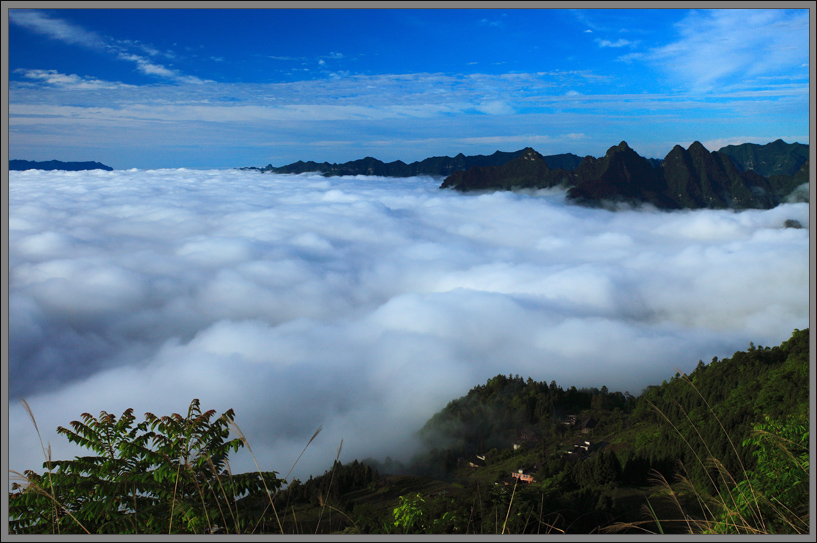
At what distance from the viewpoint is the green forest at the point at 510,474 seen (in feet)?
15.2

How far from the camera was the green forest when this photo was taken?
463 cm

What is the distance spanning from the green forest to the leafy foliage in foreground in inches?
1.1

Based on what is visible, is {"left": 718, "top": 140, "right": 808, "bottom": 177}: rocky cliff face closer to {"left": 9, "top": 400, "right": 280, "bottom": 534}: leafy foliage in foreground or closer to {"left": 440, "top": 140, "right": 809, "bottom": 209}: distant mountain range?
{"left": 440, "top": 140, "right": 809, "bottom": 209}: distant mountain range

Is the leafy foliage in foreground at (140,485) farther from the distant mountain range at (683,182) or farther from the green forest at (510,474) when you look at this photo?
the distant mountain range at (683,182)

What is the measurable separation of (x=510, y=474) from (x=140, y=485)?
74.4 ft

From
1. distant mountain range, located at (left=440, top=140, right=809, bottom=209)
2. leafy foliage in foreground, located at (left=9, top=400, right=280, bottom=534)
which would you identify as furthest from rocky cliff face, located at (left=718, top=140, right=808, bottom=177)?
leafy foliage in foreground, located at (left=9, top=400, right=280, bottom=534)

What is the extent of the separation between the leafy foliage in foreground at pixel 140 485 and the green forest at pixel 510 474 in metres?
0.03

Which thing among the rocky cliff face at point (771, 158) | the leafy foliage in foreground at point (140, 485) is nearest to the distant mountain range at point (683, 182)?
the rocky cliff face at point (771, 158)

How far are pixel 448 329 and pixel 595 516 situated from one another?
109 metres

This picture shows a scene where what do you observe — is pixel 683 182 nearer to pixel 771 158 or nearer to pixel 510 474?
pixel 771 158

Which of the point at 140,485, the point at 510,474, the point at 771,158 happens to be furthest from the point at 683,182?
the point at 140,485

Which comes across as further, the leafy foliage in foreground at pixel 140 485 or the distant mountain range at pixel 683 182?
the distant mountain range at pixel 683 182

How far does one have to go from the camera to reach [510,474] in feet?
81.5

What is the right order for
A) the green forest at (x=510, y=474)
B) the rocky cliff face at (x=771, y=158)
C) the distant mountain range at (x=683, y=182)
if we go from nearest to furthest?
the green forest at (x=510, y=474), the rocky cliff face at (x=771, y=158), the distant mountain range at (x=683, y=182)
